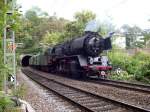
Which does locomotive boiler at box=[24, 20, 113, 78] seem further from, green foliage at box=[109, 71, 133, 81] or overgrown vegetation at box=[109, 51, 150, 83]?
overgrown vegetation at box=[109, 51, 150, 83]

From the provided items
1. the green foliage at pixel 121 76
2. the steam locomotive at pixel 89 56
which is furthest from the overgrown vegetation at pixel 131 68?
the steam locomotive at pixel 89 56

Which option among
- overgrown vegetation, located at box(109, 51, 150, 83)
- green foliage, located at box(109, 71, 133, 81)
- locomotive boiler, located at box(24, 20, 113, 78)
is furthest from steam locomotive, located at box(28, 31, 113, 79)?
overgrown vegetation, located at box(109, 51, 150, 83)

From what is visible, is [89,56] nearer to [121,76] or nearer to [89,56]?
[89,56]

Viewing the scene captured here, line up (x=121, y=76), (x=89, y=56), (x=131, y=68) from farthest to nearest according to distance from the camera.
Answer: (x=131, y=68), (x=121, y=76), (x=89, y=56)

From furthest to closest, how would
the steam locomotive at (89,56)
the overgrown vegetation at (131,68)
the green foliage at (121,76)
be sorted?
the green foliage at (121,76) → the steam locomotive at (89,56) → the overgrown vegetation at (131,68)

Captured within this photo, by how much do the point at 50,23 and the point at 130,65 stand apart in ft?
234

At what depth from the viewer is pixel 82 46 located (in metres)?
23.8

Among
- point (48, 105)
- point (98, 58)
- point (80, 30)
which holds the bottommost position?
point (48, 105)

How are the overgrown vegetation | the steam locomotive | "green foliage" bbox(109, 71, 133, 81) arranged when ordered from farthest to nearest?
"green foliage" bbox(109, 71, 133, 81), the steam locomotive, the overgrown vegetation

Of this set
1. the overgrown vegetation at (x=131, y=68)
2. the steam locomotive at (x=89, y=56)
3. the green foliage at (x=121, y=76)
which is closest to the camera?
the overgrown vegetation at (x=131, y=68)

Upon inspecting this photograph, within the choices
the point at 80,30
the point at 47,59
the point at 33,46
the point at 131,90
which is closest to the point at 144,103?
the point at 131,90

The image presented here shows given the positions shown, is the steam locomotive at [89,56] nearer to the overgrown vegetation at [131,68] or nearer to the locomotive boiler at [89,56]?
the locomotive boiler at [89,56]

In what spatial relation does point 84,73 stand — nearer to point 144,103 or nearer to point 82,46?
point 82,46

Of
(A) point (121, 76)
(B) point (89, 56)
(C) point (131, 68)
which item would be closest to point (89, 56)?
(B) point (89, 56)
